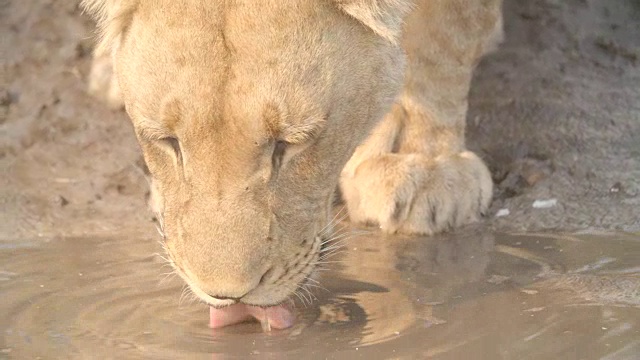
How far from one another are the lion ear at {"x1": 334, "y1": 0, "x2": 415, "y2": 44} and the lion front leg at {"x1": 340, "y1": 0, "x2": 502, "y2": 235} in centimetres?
60

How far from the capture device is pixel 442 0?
3168 millimetres

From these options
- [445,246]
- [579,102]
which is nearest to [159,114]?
[445,246]

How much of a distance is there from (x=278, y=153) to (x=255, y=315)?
31 cm

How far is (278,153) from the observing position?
2.29 metres

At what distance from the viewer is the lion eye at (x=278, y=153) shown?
2.27 metres

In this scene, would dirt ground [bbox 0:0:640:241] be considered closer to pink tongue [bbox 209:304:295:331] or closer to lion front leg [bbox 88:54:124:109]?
lion front leg [bbox 88:54:124:109]

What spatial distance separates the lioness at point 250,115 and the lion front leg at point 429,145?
0.45 meters

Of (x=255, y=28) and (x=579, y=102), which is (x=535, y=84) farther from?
(x=255, y=28)

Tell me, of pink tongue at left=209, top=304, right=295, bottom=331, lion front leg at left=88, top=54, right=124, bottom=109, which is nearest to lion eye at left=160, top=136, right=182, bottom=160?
pink tongue at left=209, top=304, right=295, bottom=331

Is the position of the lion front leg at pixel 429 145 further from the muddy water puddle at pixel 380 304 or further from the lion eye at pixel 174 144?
the lion eye at pixel 174 144

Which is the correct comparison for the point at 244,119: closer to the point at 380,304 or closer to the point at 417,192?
the point at 380,304

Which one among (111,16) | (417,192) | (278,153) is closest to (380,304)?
(278,153)

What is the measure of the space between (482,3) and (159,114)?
1210 mm

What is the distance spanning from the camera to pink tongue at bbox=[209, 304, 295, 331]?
2.32 meters
